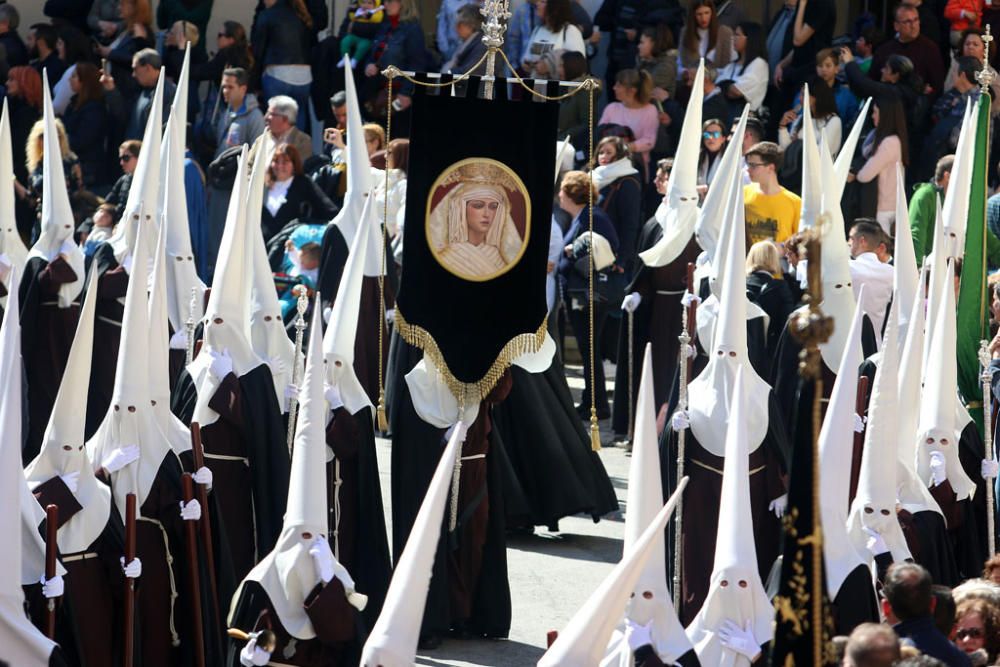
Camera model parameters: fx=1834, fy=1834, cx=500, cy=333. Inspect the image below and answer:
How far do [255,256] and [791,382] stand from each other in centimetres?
298

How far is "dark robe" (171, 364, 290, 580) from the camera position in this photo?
347 inches

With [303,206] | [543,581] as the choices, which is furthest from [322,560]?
[303,206]

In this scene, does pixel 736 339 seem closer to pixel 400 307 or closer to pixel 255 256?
pixel 400 307

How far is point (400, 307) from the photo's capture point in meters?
9.23

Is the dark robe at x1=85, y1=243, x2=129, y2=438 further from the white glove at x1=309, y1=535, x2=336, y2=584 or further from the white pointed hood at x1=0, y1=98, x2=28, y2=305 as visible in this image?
the white glove at x1=309, y1=535, x2=336, y2=584

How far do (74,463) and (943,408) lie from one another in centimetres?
406

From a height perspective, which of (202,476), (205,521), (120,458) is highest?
(120,458)

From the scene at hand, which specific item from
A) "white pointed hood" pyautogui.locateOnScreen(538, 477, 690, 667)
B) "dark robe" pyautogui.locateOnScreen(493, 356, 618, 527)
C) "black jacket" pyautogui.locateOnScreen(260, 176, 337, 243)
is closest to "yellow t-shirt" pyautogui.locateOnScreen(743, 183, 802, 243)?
"dark robe" pyautogui.locateOnScreen(493, 356, 618, 527)

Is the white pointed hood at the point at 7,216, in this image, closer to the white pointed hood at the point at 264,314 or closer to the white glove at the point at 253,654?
the white pointed hood at the point at 264,314

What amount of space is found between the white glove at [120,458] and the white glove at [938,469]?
3708mm

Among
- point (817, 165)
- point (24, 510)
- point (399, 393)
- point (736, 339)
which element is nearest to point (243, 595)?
point (24, 510)

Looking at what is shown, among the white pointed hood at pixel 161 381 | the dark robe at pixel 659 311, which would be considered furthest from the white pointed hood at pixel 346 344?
the dark robe at pixel 659 311

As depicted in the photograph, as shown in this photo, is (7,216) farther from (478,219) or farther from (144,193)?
(478,219)

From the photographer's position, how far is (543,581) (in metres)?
10.0
